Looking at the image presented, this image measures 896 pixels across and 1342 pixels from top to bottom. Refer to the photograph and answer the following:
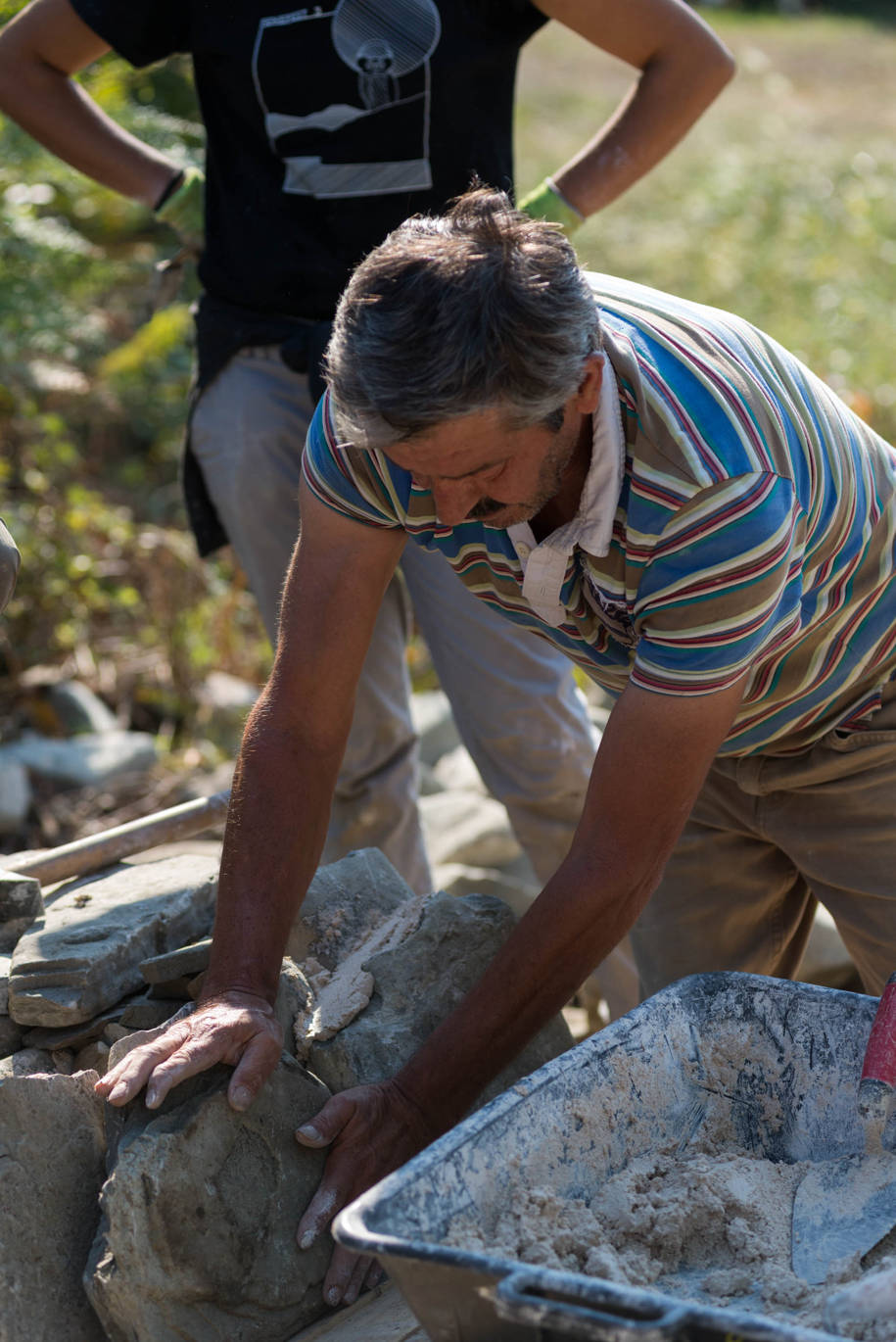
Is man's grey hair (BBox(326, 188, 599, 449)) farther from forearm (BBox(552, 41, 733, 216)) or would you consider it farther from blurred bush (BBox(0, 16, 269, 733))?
blurred bush (BBox(0, 16, 269, 733))

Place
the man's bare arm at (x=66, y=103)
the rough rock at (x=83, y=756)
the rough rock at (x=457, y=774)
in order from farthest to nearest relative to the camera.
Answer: the rough rock at (x=457, y=774) → the rough rock at (x=83, y=756) → the man's bare arm at (x=66, y=103)

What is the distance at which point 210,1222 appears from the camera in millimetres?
1830

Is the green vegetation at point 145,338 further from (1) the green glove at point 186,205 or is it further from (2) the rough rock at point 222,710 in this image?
(1) the green glove at point 186,205

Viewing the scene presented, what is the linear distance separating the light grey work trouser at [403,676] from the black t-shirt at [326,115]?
226 millimetres

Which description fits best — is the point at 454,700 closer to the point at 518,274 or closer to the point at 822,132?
the point at 518,274

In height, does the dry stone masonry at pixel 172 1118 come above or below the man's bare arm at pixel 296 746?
below

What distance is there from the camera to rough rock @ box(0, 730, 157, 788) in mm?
4461

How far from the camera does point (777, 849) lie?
261cm

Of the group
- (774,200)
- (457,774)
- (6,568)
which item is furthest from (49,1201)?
(774,200)

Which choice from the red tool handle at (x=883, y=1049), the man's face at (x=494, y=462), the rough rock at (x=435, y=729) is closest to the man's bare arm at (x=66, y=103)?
the man's face at (x=494, y=462)

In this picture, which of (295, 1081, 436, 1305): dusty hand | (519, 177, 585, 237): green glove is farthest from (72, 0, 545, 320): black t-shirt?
(295, 1081, 436, 1305): dusty hand

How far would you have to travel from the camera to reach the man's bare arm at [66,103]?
3051 millimetres

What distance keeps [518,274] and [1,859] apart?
5.54 feet

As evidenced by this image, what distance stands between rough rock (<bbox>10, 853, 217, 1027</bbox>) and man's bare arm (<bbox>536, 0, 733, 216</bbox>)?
1.68 m
